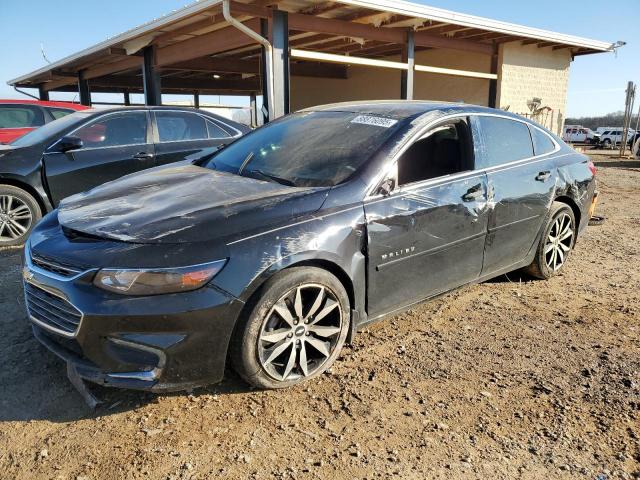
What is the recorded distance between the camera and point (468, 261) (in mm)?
3543

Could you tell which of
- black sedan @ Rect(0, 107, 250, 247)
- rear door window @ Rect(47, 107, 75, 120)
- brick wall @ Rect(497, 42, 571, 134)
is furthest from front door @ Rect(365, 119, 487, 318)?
brick wall @ Rect(497, 42, 571, 134)

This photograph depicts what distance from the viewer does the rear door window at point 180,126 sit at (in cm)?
629

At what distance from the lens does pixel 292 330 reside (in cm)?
266

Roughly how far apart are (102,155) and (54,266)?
149 inches

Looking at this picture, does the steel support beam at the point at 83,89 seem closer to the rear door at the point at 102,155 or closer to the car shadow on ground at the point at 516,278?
the rear door at the point at 102,155

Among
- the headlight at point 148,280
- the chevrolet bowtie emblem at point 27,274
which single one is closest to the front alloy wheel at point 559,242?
the headlight at point 148,280

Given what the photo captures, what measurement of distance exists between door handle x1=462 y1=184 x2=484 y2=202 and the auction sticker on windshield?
711 millimetres

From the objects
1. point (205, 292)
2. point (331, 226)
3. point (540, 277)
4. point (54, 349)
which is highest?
point (331, 226)

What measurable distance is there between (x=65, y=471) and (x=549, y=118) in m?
16.8

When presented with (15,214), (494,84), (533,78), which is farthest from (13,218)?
(533,78)

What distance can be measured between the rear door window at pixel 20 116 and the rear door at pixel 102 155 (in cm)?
289

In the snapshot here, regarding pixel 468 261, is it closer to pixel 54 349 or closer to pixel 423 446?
pixel 423 446

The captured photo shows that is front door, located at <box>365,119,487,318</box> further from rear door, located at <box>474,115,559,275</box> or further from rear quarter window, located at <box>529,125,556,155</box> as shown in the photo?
rear quarter window, located at <box>529,125,556,155</box>

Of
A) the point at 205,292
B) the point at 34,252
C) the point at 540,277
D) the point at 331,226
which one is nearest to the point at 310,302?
the point at 331,226
